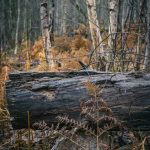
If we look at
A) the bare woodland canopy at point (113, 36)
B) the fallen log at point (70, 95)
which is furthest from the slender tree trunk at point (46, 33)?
the fallen log at point (70, 95)

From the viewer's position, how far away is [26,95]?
350 cm

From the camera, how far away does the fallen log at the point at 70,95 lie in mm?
3350

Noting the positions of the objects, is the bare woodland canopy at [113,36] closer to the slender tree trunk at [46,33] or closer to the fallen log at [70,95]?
the slender tree trunk at [46,33]

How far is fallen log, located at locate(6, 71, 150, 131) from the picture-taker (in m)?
3.35

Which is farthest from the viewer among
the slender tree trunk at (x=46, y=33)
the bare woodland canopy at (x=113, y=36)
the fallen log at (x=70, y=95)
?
the slender tree trunk at (x=46, y=33)

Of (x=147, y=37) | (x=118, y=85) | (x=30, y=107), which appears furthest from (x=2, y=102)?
(x=147, y=37)

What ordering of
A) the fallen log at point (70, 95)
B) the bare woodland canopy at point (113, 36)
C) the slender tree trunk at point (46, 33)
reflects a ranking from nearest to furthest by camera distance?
the fallen log at point (70, 95), the bare woodland canopy at point (113, 36), the slender tree trunk at point (46, 33)

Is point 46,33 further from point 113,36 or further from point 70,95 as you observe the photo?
point 70,95

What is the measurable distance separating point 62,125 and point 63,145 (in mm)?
180

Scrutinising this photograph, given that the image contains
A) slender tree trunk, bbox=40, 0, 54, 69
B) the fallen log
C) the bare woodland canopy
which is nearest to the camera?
the fallen log

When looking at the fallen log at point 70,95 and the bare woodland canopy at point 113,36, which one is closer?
the fallen log at point 70,95

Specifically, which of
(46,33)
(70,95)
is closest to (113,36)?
(70,95)

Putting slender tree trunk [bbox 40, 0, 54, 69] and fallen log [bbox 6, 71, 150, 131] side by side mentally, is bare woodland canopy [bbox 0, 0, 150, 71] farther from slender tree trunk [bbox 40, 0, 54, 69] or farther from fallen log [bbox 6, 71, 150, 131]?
fallen log [bbox 6, 71, 150, 131]

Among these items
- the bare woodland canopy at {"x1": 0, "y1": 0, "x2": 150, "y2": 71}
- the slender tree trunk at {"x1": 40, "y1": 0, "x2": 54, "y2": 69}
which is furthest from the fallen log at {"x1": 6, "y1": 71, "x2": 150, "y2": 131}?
the slender tree trunk at {"x1": 40, "y1": 0, "x2": 54, "y2": 69}
